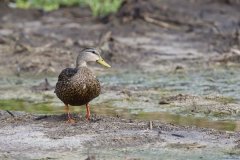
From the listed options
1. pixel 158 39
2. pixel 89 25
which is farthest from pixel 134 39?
pixel 89 25

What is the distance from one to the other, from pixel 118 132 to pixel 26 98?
4098 millimetres

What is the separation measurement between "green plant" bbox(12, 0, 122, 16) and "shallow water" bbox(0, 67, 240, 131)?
669 cm

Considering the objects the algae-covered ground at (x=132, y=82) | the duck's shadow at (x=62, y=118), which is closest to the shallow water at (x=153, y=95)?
the algae-covered ground at (x=132, y=82)

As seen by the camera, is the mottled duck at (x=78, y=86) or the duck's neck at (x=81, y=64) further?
the duck's neck at (x=81, y=64)

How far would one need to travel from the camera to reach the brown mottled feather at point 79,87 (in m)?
9.69

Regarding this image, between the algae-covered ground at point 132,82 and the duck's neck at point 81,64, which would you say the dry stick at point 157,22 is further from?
the duck's neck at point 81,64

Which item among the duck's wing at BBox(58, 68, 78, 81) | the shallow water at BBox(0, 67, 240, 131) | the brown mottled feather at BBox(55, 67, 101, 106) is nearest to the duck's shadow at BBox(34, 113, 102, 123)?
the brown mottled feather at BBox(55, 67, 101, 106)

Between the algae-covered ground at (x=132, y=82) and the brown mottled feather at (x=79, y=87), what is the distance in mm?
303

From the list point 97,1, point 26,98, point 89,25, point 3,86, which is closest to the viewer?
point 26,98

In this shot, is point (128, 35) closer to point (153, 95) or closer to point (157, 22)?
point (157, 22)

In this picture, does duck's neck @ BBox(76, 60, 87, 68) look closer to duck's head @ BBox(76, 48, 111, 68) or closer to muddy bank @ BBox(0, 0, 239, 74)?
duck's head @ BBox(76, 48, 111, 68)

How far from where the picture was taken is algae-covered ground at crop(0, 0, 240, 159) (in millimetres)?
8570

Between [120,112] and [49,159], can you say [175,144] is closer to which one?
[49,159]

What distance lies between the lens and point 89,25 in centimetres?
2100
